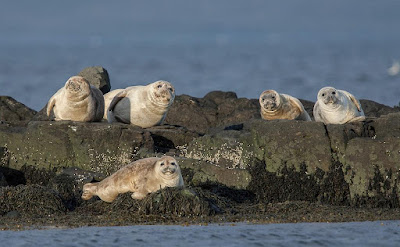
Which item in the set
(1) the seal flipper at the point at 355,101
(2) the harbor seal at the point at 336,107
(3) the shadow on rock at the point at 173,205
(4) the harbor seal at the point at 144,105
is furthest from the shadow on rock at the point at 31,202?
(1) the seal flipper at the point at 355,101

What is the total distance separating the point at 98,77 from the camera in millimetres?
26562

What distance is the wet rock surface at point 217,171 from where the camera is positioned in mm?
13852

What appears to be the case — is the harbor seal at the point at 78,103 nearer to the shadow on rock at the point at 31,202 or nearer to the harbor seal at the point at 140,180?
the harbor seal at the point at 140,180

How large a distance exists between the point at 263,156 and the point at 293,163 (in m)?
0.61

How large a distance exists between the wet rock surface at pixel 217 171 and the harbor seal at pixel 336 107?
1.49 m

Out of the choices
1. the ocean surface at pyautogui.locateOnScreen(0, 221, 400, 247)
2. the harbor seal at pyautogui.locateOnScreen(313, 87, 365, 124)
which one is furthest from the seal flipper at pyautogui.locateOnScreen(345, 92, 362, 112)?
the ocean surface at pyautogui.locateOnScreen(0, 221, 400, 247)

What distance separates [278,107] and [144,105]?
3.08 meters

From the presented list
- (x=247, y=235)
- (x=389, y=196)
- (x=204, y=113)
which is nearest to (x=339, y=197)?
(x=389, y=196)

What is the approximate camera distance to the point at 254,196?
1600 cm

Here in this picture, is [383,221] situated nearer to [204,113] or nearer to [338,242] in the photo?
[338,242]

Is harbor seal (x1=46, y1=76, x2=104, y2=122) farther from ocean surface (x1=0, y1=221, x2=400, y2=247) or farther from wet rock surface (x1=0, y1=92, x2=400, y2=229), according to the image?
ocean surface (x1=0, y1=221, x2=400, y2=247)

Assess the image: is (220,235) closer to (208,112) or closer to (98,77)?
(98,77)

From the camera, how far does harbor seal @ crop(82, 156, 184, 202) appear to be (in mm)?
14375

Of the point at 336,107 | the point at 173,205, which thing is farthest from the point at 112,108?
the point at 173,205
